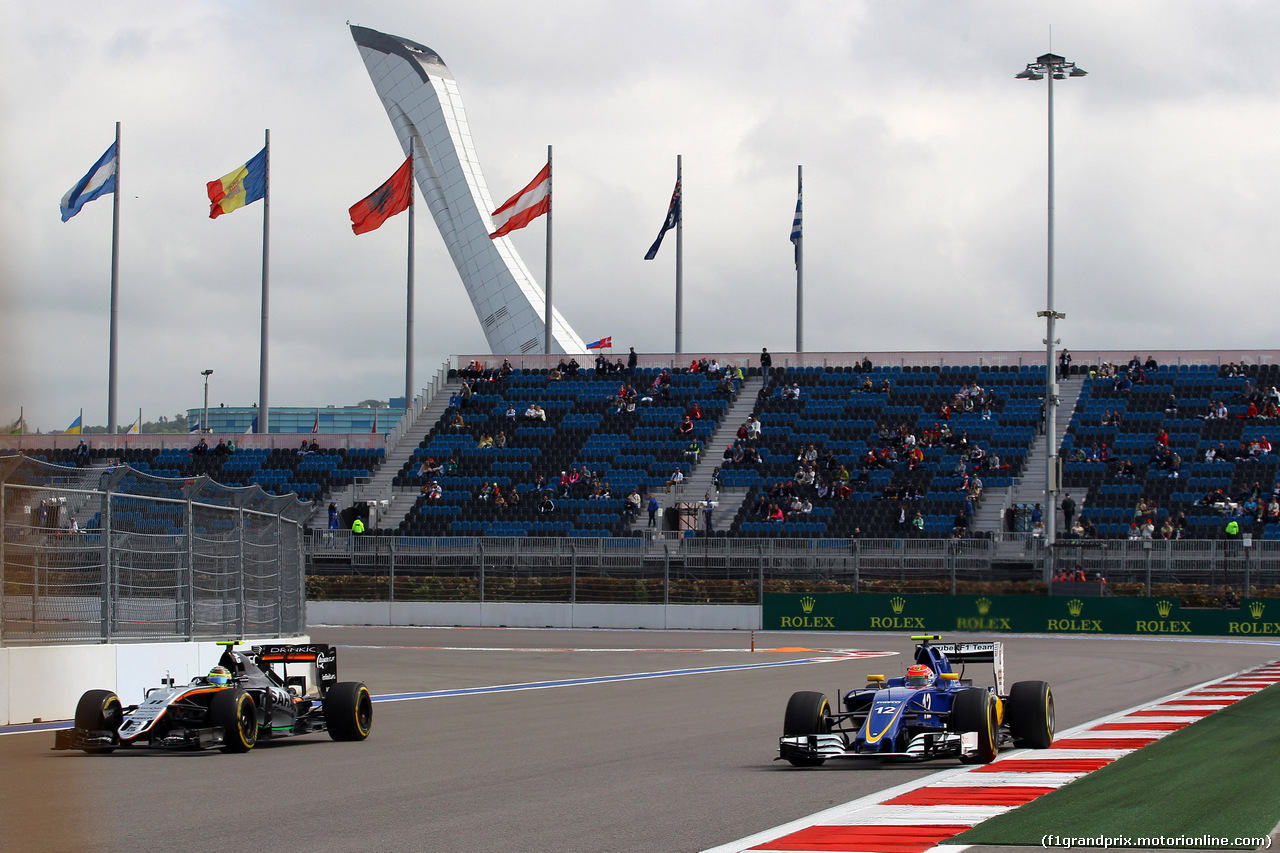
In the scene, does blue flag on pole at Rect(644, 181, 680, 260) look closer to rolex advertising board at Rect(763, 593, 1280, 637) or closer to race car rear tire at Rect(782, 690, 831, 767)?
rolex advertising board at Rect(763, 593, 1280, 637)

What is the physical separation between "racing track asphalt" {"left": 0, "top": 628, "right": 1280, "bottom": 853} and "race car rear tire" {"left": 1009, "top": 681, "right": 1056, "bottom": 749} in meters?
1.07

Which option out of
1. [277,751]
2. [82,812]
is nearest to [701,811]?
[82,812]

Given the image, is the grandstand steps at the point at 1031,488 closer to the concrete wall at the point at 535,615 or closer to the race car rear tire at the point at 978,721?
the concrete wall at the point at 535,615

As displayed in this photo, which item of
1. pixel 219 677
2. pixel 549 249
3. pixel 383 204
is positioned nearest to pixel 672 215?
pixel 549 249

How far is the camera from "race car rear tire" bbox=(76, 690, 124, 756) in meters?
12.5

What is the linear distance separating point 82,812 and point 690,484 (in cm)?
3817

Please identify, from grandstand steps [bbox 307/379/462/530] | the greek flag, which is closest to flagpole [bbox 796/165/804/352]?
the greek flag

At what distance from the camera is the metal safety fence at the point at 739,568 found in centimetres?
3750

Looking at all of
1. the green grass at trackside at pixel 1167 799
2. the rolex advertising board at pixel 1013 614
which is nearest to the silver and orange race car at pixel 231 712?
the green grass at trackside at pixel 1167 799

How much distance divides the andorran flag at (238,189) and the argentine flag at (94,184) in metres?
3.34

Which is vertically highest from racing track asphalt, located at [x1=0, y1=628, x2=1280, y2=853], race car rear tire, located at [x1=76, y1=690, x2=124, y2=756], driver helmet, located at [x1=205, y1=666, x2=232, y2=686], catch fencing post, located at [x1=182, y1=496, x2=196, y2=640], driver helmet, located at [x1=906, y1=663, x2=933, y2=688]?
catch fencing post, located at [x1=182, y1=496, x2=196, y2=640]

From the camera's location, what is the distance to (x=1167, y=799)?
31.5ft

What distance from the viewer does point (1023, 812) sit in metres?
9.19

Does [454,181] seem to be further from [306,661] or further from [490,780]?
[490,780]
